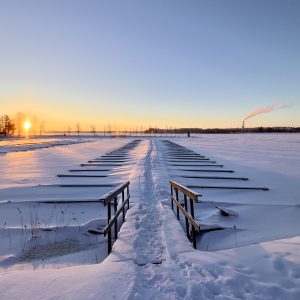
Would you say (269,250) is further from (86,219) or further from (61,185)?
(61,185)

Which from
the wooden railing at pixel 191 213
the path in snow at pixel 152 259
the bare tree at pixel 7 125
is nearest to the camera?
the path in snow at pixel 152 259

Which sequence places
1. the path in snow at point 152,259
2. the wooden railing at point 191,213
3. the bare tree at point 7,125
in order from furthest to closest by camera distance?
the bare tree at point 7,125, the wooden railing at point 191,213, the path in snow at point 152,259

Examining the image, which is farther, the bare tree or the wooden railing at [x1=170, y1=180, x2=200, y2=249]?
Result: the bare tree

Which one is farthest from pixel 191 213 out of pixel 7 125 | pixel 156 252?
pixel 7 125

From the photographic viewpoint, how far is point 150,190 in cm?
865

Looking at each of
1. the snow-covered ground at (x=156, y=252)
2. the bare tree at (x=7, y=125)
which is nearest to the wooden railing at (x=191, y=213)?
the snow-covered ground at (x=156, y=252)

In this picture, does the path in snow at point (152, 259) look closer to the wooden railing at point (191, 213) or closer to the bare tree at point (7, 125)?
the wooden railing at point (191, 213)

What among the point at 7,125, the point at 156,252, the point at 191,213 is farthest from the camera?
the point at 7,125

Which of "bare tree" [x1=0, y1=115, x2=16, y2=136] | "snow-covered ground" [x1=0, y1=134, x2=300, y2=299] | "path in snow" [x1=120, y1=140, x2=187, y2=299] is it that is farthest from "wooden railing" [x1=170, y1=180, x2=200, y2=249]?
"bare tree" [x1=0, y1=115, x2=16, y2=136]

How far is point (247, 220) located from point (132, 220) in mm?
2616

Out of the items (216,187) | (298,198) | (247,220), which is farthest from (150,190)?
(298,198)

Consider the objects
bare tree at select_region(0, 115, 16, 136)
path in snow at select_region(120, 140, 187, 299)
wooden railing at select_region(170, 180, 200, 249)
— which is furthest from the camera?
bare tree at select_region(0, 115, 16, 136)

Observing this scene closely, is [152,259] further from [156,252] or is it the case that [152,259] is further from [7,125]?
[7,125]

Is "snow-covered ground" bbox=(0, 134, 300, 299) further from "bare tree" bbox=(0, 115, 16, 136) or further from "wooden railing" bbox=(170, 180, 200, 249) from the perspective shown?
"bare tree" bbox=(0, 115, 16, 136)
